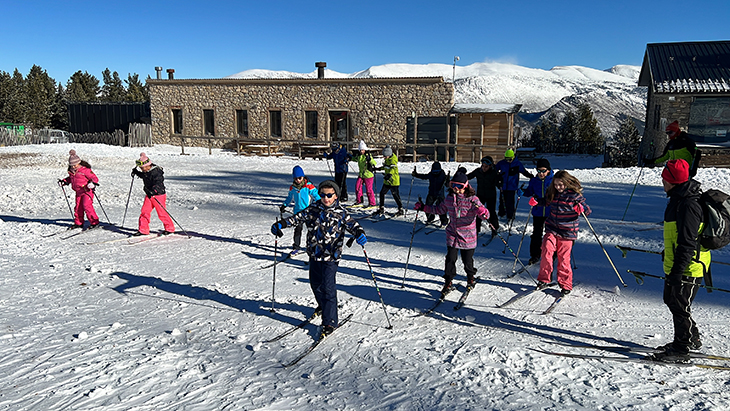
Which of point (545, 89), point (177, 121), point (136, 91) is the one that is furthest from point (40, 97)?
point (545, 89)

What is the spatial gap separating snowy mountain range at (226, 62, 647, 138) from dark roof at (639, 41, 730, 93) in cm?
972

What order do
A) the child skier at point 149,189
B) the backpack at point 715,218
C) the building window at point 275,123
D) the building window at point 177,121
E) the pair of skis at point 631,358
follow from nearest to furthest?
the backpack at point 715,218 < the pair of skis at point 631,358 < the child skier at point 149,189 < the building window at point 275,123 < the building window at point 177,121

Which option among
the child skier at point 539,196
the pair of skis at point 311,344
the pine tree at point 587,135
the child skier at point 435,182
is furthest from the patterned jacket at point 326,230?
the pine tree at point 587,135

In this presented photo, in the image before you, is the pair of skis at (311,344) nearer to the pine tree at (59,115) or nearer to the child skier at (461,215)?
the child skier at (461,215)

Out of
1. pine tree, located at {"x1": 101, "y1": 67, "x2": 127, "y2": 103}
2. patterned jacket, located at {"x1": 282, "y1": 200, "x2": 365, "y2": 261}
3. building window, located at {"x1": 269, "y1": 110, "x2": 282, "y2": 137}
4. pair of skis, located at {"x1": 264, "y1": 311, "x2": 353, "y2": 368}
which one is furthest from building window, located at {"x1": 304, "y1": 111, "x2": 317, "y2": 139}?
pine tree, located at {"x1": 101, "y1": 67, "x2": 127, "y2": 103}

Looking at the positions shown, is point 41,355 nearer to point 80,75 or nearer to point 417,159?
point 417,159

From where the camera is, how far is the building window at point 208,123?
28609mm

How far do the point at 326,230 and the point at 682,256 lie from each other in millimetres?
3152

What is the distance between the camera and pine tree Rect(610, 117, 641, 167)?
26.9m

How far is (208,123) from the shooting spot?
94.4 ft

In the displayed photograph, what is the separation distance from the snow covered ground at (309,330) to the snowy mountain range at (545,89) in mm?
20996

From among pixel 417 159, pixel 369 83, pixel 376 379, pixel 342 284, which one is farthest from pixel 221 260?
pixel 369 83

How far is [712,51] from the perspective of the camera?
71.5 feet

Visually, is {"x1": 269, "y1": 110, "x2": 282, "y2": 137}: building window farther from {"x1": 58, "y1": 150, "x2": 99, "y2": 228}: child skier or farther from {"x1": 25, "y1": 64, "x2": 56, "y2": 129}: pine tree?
{"x1": 25, "y1": 64, "x2": 56, "y2": 129}: pine tree
